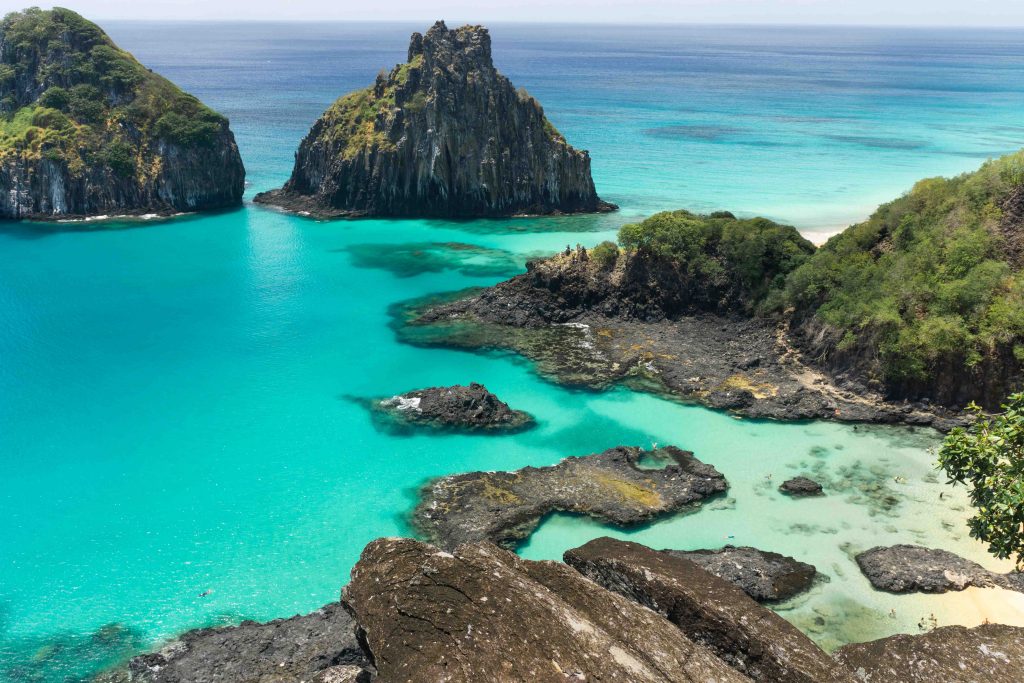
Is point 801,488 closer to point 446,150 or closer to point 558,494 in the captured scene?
point 558,494

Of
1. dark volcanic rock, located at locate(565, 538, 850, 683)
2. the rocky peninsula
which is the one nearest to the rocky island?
the rocky peninsula

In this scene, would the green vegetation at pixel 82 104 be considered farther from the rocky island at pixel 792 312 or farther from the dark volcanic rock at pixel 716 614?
the dark volcanic rock at pixel 716 614

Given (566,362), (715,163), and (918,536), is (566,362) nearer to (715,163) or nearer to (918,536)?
(918,536)

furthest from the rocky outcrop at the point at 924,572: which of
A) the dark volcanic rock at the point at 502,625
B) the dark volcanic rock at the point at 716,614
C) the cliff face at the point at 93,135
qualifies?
the cliff face at the point at 93,135

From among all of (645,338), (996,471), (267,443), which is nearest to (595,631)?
(996,471)

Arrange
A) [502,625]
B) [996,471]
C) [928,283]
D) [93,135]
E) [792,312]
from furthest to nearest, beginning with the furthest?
[93,135] → [792,312] → [928,283] → [996,471] → [502,625]

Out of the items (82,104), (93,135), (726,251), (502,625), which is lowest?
(502,625)

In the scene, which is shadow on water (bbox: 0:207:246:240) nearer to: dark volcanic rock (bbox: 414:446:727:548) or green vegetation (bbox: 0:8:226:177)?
green vegetation (bbox: 0:8:226:177)
